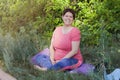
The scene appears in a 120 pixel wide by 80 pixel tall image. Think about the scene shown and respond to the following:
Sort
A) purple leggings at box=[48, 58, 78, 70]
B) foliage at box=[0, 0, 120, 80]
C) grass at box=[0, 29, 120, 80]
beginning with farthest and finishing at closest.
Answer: foliage at box=[0, 0, 120, 80] < purple leggings at box=[48, 58, 78, 70] < grass at box=[0, 29, 120, 80]

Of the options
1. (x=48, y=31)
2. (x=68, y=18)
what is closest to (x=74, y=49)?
(x=68, y=18)

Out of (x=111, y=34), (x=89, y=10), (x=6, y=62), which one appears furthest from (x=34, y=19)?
(x=6, y=62)

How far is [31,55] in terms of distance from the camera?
5.68 m

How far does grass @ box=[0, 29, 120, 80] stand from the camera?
4559 millimetres

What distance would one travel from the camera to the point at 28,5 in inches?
313

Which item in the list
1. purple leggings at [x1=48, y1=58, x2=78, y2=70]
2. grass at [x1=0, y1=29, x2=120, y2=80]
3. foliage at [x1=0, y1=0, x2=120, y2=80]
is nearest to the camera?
grass at [x1=0, y1=29, x2=120, y2=80]

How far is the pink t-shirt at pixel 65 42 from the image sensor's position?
496cm

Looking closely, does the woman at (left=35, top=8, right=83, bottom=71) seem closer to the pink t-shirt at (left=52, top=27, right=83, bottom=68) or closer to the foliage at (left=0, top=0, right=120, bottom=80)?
the pink t-shirt at (left=52, top=27, right=83, bottom=68)

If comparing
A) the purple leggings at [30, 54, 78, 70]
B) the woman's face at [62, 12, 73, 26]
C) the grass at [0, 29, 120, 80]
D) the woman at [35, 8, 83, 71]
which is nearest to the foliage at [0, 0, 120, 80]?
the grass at [0, 29, 120, 80]

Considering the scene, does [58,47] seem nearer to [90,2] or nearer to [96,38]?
[96,38]

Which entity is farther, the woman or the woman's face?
the woman's face

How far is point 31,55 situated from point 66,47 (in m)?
0.88

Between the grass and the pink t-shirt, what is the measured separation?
344 millimetres

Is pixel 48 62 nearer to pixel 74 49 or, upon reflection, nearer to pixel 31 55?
pixel 74 49
